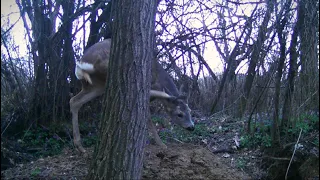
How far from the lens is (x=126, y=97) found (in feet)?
12.7

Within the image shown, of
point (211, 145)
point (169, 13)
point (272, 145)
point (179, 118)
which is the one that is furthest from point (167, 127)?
point (272, 145)

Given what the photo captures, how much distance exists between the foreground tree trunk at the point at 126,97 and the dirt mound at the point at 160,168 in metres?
1.19

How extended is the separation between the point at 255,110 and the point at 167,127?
2728 mm

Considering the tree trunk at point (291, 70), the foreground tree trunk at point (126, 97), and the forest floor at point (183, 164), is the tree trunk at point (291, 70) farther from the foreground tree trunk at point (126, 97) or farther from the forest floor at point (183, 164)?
the foreground tree trunk at point (126, 97)

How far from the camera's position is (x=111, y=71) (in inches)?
159

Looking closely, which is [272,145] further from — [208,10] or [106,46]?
[208,10]

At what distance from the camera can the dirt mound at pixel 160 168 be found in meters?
5.05

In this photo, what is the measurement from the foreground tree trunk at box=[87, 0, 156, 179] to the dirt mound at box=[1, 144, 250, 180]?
1185 millimetres

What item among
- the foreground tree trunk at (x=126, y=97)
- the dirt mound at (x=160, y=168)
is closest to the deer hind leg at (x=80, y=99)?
the dirt mound at (x=160, y=168)

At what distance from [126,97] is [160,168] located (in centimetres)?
169

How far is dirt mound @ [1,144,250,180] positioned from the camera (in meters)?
5.05

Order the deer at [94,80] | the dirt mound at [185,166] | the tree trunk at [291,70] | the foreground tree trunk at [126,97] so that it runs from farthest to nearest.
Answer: the deer at [94,80], the tree trunk at [291,70], the dirt mound at [185,166], the foreground tree trunk at [126,97]

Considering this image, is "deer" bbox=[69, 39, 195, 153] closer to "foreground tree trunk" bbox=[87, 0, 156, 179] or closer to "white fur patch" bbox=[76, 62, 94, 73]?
"white fur patch" bbox=[76, 62, 94, 73]

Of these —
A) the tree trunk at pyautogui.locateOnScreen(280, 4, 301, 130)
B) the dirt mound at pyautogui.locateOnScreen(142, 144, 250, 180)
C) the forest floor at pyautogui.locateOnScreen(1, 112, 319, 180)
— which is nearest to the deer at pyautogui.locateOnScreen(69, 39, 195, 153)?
the forest floor at pyautogui.locateOnScreen(1, 112, 319, 180)
